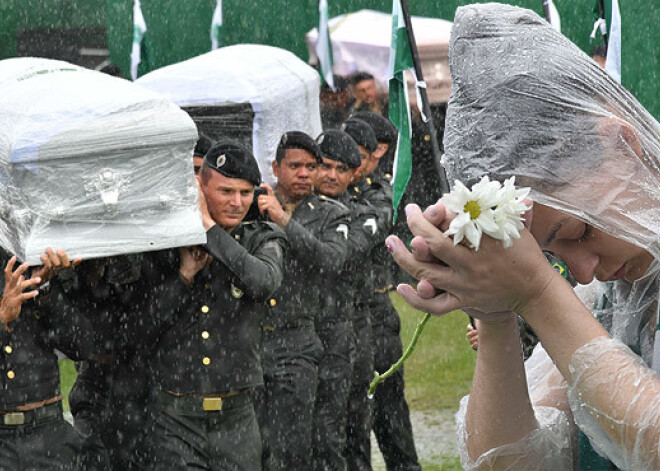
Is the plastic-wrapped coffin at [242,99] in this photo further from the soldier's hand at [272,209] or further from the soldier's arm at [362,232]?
the soldier's hand at [272,209]

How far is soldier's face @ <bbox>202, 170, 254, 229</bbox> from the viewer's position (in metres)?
5.89

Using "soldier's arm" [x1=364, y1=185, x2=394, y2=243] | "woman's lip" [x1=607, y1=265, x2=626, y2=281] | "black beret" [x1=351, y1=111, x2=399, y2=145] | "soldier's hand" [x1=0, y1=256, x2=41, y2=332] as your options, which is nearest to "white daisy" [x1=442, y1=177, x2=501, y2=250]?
"woman's lip" [x1=607, y1=265, x2=626, y2=281]

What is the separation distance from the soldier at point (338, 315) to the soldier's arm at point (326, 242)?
0.33m

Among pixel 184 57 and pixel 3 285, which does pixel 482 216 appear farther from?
pixel 184 57

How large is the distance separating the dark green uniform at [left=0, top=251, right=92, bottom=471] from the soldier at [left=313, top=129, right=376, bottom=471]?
2.07m

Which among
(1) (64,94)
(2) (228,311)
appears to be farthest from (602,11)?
(1) (64,94)

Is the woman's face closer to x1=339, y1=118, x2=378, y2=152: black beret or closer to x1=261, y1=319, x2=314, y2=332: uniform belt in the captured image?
x1=261, y1=319, x2=314, y2=332: uniform belt

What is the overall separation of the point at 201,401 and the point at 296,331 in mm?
1460

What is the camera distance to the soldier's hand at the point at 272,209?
6613 mm

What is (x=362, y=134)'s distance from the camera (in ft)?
29.1

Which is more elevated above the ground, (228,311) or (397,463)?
(228,311)

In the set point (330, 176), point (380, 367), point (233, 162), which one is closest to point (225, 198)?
point (233, 162)

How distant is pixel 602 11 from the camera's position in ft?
27.8

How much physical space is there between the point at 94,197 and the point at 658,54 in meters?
8.20
